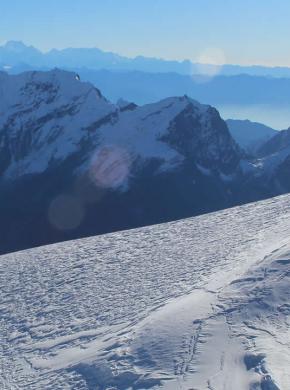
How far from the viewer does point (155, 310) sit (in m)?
30.6

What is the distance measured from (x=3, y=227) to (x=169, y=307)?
460 ft

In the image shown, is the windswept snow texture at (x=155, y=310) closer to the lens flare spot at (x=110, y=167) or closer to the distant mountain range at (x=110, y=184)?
the distant mountain range at (x=110, y=184)

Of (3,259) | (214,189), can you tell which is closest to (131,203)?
(214,189)

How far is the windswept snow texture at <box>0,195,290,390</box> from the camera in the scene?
25.0 metres

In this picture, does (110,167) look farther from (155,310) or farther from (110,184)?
(155,310)

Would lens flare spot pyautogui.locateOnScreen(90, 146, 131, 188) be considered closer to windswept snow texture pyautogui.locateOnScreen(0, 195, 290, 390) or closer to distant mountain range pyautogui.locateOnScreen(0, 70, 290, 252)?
distant mountain range pyautogui.locateOnScreen(0, 70, 290, 252)

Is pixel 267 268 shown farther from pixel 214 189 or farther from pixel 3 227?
pixel 214 189

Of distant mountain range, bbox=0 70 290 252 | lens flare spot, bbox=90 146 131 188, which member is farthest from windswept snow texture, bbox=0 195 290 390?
lens flare spot, bbox=90 146 131 188

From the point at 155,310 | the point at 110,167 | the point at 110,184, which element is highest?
the point at 110,167

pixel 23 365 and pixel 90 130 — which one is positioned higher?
pixel 90 130

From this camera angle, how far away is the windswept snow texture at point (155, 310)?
25.0m

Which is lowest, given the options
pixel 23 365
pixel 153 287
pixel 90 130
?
pixel 23 365

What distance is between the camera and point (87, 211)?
169250 millimetres

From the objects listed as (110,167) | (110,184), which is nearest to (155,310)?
(110,184)
